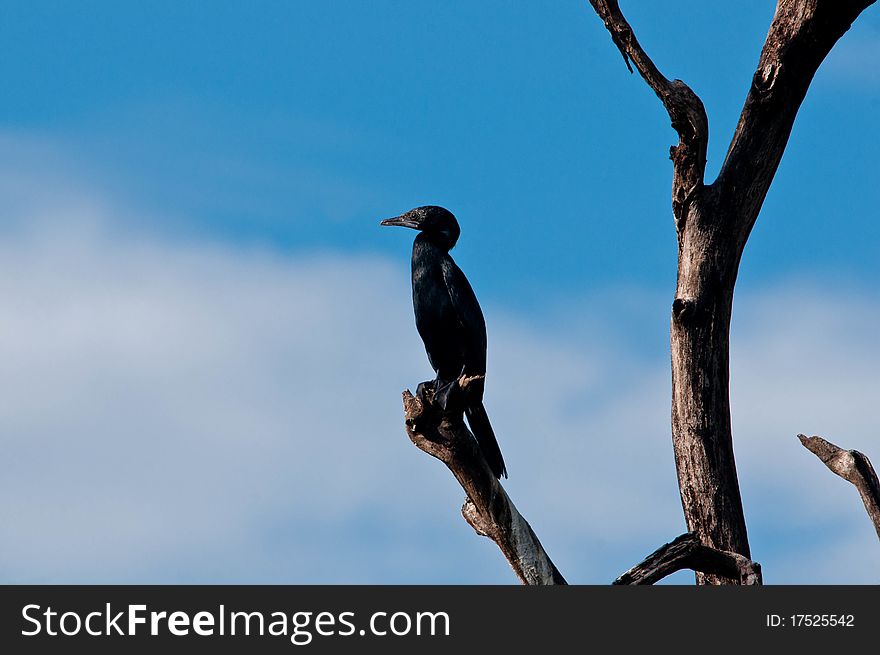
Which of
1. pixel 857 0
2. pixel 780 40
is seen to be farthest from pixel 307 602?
pixel 857 0

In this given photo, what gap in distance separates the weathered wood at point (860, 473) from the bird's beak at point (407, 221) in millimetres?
3280

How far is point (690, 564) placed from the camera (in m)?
7.41

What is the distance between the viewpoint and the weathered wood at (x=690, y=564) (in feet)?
23.2

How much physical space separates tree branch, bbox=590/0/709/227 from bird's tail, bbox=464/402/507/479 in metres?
2.11

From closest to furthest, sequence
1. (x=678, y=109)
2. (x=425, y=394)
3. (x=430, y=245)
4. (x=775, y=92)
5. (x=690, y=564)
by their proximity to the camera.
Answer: (x=425, y=394) < (x=690, y=564) < (x=678, y=109) < (x=775, y=92) < (x=430, y=245)

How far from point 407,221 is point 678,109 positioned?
2113 mm

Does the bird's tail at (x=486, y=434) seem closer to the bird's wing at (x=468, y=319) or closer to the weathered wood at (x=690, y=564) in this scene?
the bird's wing at (x=468, y=319)

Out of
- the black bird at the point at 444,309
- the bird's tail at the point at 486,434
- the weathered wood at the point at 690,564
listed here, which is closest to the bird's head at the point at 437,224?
the black bird at the point at 444,309

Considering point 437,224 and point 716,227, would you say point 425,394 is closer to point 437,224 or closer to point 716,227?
point 437,224

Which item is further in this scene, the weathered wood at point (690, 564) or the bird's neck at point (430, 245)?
the bird's neck at point (430, 245)

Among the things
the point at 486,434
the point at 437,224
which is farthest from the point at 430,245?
the point at 486,434

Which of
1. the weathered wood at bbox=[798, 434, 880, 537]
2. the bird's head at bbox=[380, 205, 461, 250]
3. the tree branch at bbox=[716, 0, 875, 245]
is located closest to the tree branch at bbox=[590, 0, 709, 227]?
the tree branch at bbox=[716, 0, 875, 245]

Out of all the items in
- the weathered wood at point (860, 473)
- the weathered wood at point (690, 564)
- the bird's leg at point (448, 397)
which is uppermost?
the bird's leg at point (448, 397)

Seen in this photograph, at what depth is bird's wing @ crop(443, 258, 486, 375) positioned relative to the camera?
316 inches
